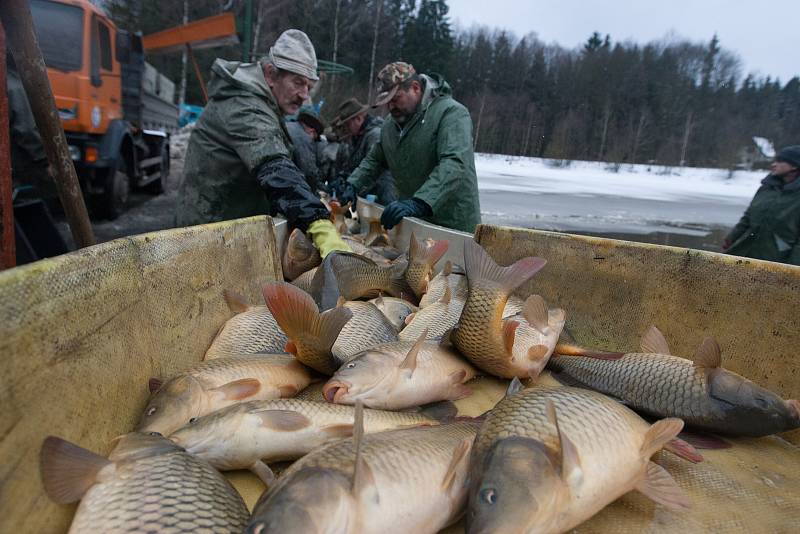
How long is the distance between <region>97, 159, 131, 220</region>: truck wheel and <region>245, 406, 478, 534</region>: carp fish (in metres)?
8.11

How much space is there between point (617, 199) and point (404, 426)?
1999 centimetres

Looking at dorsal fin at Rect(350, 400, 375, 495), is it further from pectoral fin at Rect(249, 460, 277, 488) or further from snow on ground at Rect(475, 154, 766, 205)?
snow on ground at Rect(475, 154, 766, 205)

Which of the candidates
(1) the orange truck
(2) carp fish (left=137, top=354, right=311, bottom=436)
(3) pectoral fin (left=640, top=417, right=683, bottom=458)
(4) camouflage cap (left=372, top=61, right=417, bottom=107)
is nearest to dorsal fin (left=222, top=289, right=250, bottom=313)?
(2) carp fish (left=137, top=354, right=311, bottom=436)

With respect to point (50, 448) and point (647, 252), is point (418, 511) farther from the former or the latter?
point (647, 252)

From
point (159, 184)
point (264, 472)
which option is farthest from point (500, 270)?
point (159, 184)

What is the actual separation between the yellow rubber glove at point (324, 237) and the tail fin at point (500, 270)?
1199 millimetres

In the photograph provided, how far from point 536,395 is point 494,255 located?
1456 millimetres

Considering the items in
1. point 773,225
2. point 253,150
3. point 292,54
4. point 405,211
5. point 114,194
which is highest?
point 292,54

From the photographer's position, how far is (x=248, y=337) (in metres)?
2.01

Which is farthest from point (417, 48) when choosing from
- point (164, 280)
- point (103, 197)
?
point (164, 280)

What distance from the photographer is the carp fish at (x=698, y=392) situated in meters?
1.58

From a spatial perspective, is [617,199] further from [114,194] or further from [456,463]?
[456,463]

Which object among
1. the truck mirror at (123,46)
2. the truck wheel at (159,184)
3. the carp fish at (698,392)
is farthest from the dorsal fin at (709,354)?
the truck wheel at (159,184)

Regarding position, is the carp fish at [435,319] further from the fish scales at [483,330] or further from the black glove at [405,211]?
the black glove at [405,211]
